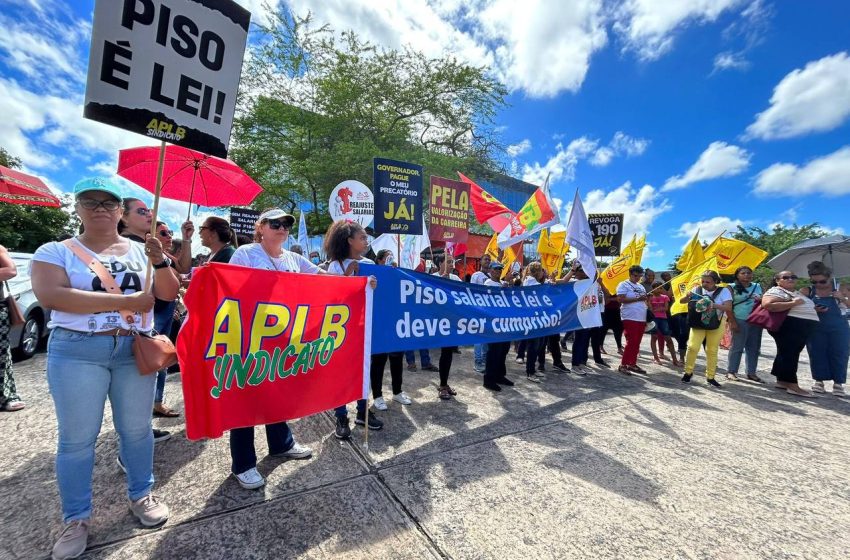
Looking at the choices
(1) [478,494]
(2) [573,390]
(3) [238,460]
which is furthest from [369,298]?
(2) [573,390]

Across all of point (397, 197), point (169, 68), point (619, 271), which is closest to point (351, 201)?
point (397, 197)

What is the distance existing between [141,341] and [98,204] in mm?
771

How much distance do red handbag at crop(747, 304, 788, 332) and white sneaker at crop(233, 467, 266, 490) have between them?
23.7 ft

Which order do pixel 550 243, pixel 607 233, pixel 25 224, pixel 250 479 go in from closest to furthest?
1. pixel 250 479
2. pixel 550 243
3. pixel 607 233
4. pixel 25 224

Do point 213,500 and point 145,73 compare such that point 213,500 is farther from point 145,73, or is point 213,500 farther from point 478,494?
point 145,73

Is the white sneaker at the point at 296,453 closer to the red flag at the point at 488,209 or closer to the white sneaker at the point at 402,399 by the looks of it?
the white sneaker at the point at 402,399

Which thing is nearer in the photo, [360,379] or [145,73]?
[145,73]

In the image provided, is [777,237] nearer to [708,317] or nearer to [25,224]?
[708,317]

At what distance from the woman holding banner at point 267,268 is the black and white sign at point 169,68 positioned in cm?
59

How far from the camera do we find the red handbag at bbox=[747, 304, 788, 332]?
5410 mm

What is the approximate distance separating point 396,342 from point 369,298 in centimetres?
57

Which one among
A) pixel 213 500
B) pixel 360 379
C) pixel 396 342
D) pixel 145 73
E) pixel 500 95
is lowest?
pixel 213 500

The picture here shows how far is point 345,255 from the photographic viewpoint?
334 cm

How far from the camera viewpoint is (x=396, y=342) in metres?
3.38
